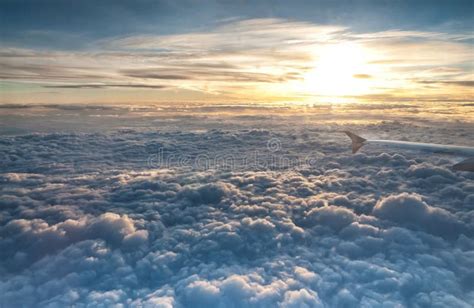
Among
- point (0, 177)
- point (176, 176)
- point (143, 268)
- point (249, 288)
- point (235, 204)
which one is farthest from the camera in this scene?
point (0, 177)

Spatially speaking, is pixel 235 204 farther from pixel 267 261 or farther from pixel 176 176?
pixel 176 176

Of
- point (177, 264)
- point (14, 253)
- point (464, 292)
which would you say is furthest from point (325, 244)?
point (14, 253)

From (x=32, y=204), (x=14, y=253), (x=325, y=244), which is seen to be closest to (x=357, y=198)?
(x=325, y=244)

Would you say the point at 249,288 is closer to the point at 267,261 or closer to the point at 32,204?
the point at 267,261

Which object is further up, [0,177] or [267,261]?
[267,261]

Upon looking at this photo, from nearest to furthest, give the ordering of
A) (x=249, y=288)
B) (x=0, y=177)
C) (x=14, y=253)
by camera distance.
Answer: (x=249, y=288) < (x=14, y=253) < (x=0, y=177)

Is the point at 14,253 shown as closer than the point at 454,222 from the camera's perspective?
Yes

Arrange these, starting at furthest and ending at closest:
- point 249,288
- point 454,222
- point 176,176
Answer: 1. point 176,176
2. point 454,222
3. point 249,288

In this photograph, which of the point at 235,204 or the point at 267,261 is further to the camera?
the point at 235,204

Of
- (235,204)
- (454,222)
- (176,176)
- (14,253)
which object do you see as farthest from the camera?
(176,176)

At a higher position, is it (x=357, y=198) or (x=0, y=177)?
(x=357, y=198)
